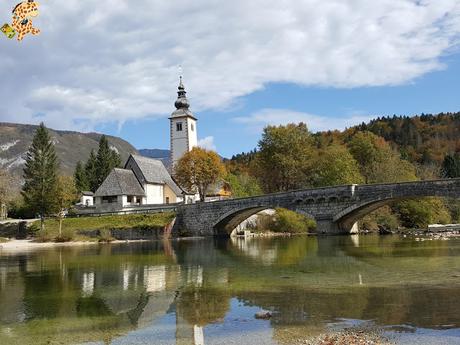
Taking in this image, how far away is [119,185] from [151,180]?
7.82 m

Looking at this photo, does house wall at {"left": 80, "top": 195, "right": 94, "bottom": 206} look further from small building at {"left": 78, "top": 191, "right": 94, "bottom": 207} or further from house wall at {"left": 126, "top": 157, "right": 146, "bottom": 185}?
house wall at {"left": 126, "top": 157, "right": 146, "bottom": 185}

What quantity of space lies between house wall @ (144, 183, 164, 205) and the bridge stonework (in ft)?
44.3

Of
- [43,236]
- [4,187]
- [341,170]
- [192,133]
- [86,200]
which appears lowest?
[43,236]

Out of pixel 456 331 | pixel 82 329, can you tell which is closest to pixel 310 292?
pixel 456 331

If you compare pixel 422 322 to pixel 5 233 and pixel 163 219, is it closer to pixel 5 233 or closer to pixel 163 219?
pixel 163 219

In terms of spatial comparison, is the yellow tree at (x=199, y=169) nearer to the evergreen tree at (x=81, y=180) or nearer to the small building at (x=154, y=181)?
the small building at (x=154, y=181)

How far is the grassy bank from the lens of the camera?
62.3m

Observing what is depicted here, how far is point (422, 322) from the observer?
13.6 m

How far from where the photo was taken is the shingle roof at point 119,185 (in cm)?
7381

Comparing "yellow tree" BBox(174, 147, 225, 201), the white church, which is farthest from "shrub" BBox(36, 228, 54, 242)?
"yellow tree" BBox(174, 147, 225, 201)

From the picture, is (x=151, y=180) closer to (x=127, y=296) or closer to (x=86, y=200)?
(x=86, y=200)

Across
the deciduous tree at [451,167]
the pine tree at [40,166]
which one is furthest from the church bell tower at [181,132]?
the deciduous tree at [451,167]

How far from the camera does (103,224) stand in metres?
65.3

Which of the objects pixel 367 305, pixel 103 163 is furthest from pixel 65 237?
pixel 367 305
